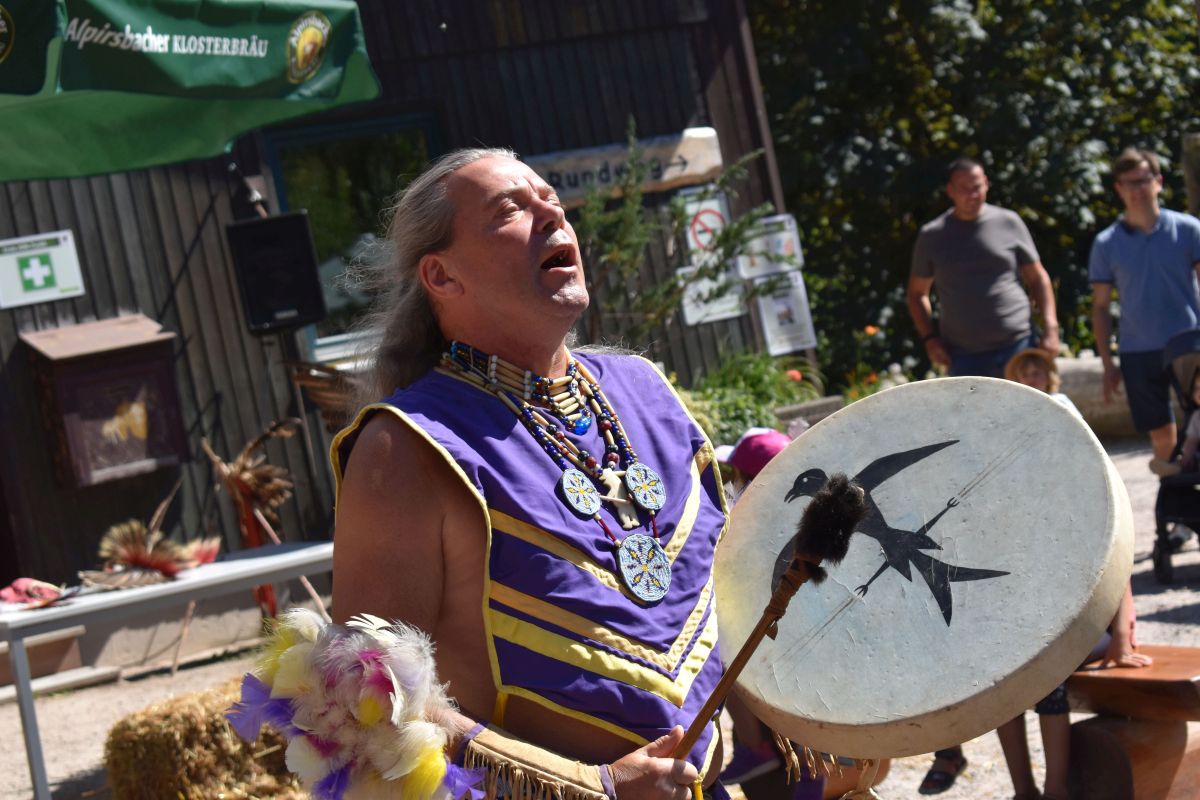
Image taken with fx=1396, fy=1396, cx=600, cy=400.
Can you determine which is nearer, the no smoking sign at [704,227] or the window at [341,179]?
the window at [341,179]

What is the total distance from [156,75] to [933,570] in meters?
2.95

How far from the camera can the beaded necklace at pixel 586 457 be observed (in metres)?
2.04

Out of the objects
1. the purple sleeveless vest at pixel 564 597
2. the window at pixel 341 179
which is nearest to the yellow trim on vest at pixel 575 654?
the purple sleeveless vest at pixel 564 597

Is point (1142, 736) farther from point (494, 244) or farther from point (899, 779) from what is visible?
point (494, 244)

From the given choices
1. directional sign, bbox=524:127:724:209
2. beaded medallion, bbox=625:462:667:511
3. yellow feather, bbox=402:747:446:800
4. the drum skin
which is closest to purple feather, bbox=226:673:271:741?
yellow feather, bbox=402:747:446:800

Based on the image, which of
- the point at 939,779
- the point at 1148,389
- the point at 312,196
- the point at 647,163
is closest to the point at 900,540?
the point at 939,779

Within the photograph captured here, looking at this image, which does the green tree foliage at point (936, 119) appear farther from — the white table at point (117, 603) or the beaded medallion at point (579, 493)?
the beaded medallion at point (579, 493)

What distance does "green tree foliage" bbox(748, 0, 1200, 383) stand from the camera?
41.2 ft

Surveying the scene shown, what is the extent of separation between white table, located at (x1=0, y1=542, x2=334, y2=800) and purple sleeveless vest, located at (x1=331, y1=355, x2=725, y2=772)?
2.29m

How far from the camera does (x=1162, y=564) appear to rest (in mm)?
5934

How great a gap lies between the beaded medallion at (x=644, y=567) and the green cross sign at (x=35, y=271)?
626 cm

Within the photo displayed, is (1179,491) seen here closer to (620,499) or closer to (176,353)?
(620,499)

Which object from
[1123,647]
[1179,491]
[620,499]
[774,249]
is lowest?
[1179,491]

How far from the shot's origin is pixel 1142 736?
3.53 meters
